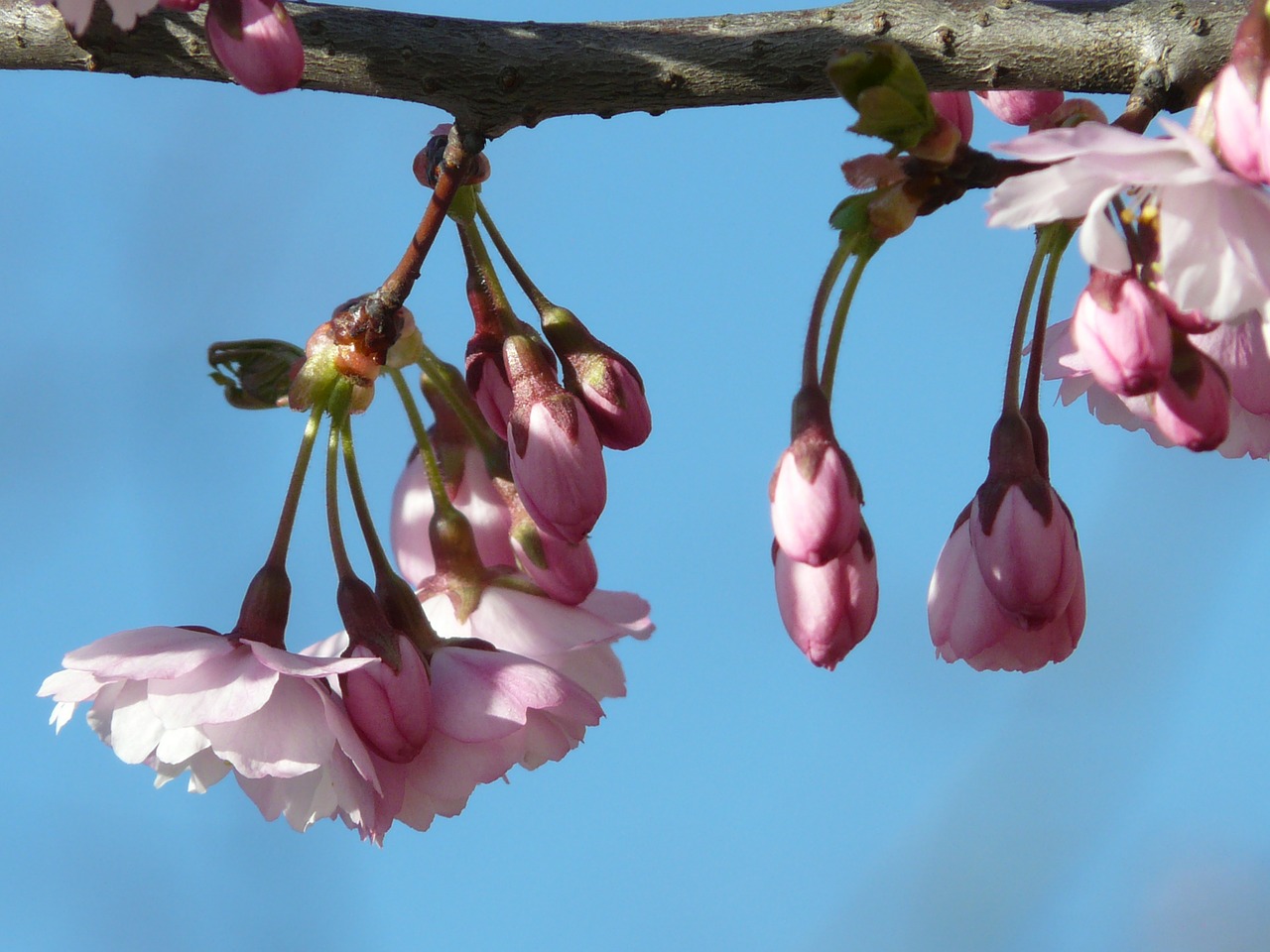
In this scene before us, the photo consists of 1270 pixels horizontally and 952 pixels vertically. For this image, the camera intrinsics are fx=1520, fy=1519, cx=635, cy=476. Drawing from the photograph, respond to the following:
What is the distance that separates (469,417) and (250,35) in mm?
580

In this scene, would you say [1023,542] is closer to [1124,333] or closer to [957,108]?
[1124,333]

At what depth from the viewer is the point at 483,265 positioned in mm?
1604

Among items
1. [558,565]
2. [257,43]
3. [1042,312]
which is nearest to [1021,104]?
[1042,312]

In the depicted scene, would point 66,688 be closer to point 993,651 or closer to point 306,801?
point 306,801

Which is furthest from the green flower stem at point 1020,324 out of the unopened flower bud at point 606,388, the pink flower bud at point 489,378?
the pink flower bud at point 489,378

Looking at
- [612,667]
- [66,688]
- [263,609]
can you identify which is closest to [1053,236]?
[612,667]

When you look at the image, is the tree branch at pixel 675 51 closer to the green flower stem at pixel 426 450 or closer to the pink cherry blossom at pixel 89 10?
the pink cherry blossom at pixel 89 10

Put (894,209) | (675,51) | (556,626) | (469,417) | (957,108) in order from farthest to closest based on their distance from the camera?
(469,417) → (556,626) → (957,108) → (675,51) → (894,209)

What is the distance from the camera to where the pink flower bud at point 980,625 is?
136cm

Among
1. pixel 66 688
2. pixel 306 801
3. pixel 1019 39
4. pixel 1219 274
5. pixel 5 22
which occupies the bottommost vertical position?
pixel 306 801

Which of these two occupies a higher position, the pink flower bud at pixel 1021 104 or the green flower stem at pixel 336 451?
the pink flower bud at pixel 1021 104

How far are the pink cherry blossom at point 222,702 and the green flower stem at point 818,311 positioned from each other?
→ 0.48m

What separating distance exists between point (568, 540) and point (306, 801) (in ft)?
1.23

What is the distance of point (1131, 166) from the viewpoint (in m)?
1.05
